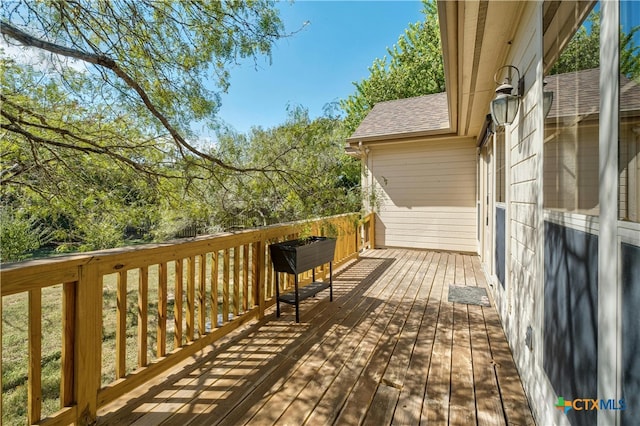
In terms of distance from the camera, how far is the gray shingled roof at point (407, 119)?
264 inches

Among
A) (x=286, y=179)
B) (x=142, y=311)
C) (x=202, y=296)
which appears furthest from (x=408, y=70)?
(x=142, y=311)

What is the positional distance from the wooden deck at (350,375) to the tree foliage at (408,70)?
15.0 meters

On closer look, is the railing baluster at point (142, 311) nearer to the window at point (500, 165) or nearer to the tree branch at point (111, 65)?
the tree branch at point (111, 65)

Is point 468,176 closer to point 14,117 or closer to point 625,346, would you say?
point 625,346

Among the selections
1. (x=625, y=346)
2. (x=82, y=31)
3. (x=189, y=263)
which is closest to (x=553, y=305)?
(x=625, y=346)

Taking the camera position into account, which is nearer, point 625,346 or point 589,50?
point 625,346

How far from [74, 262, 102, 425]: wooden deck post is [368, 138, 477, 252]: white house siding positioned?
5609 mm

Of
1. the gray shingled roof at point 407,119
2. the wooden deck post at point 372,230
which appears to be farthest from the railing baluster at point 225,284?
the gray shingled roof at point 407,119

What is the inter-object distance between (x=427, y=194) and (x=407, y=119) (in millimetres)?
2106

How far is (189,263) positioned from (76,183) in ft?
5.51

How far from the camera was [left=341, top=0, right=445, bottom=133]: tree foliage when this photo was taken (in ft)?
53.7

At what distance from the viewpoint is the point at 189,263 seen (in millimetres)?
2385

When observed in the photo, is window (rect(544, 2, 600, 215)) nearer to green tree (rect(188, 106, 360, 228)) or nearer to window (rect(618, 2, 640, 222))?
window (rect(618, 2, 640, 222))

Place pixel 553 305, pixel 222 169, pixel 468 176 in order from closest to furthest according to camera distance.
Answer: pixel 553 305
pixel 222 169
pixel 468 176
